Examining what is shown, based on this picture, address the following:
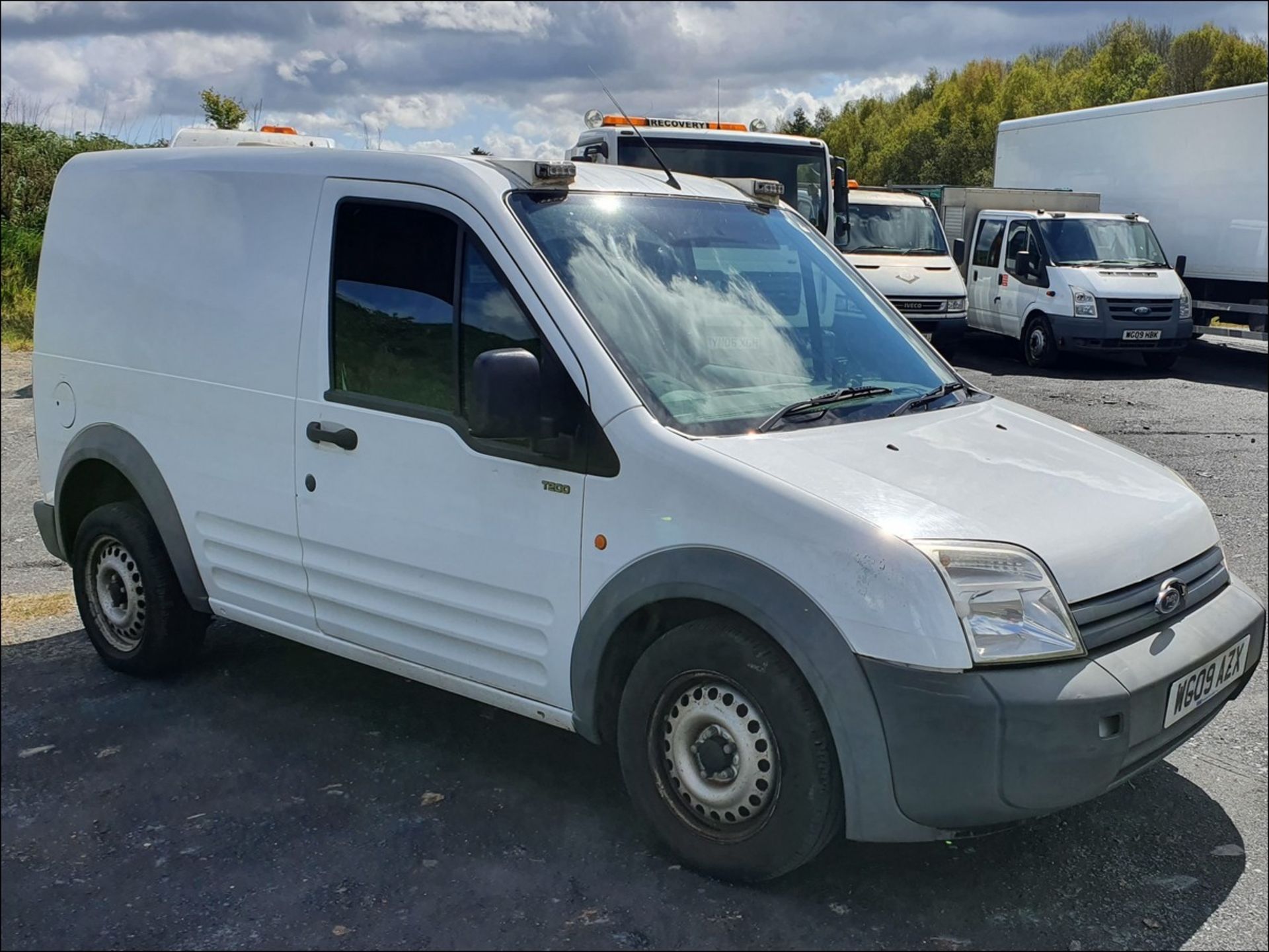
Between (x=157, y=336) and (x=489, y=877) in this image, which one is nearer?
(x=489, y=877)

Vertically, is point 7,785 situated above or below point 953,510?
below

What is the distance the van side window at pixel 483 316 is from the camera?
11.8 feet

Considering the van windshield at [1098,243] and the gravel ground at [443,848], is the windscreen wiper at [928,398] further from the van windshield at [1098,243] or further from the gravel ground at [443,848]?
the van windshield at [1098,243]

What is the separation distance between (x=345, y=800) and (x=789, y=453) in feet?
6.06

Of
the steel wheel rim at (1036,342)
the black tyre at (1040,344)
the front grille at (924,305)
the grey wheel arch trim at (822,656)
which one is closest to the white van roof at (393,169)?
the grey wheel arch trim at (822,656)

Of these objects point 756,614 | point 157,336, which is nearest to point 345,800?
point 756,614

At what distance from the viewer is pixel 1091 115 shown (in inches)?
784

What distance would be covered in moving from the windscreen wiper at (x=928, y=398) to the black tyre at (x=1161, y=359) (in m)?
12.7

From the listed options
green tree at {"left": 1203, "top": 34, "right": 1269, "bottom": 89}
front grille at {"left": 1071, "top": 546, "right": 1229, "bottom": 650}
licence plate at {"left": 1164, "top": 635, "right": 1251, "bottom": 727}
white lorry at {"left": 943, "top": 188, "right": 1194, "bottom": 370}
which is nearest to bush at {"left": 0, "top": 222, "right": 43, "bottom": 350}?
front grille at {"left": 1071, "top": 546, "right": 1229, "bottom": 650}

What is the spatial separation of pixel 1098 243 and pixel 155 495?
1428cm

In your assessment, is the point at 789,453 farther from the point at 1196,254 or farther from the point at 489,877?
the point at 1196,254

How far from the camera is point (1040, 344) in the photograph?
1595 centimetres

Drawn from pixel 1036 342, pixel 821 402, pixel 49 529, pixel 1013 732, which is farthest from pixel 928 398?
pixel 1036 342

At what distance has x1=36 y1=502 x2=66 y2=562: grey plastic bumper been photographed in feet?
16.9
